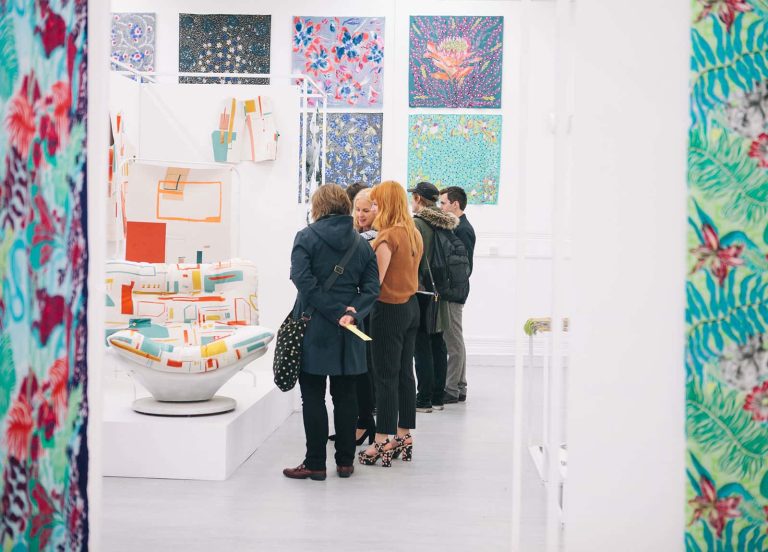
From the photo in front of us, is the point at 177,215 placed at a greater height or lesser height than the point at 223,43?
lesser

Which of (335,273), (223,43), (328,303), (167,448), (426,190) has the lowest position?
(167,448)

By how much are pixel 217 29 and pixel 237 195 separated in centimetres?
292

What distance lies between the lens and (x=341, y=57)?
8328mm

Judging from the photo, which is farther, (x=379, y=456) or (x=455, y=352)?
(x=455, y=352)

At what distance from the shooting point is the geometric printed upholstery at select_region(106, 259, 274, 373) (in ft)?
15.4

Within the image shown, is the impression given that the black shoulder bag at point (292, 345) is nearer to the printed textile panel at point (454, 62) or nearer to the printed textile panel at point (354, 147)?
the printed textile panel at point (354, 147)

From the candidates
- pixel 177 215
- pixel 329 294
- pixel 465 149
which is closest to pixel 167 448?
pixel 329 294

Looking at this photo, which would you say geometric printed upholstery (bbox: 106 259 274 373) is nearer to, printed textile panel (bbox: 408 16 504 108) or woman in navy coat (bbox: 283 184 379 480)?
woman in navy coat (bbox: 283 184 379 480)

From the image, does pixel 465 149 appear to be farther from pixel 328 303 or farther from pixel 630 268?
pixel 630 268

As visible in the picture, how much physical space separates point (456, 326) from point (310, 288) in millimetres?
2198

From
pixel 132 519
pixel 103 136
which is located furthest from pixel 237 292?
pixel 103 136

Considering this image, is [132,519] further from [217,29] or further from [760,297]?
[217,29]

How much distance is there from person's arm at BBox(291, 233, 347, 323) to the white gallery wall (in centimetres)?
431

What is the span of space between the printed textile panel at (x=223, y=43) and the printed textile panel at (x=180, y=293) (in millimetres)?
3446
